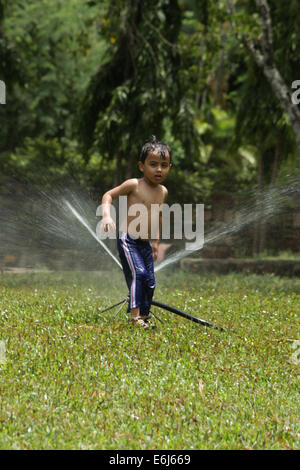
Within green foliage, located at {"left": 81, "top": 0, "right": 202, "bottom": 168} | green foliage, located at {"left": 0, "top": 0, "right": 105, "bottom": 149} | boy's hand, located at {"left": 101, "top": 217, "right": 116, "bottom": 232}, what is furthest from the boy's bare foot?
green foliage, located at {"left": 0, "top": 0, "right": 105, "bottom": 149}

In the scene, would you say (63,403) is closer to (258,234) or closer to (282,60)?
(282,60)

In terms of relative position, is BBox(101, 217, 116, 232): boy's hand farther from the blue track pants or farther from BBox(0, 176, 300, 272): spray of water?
BBox(0, 176, 300, 272): spray of water

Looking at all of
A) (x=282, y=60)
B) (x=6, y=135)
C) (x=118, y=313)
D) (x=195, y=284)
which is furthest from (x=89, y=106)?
(x=118, y=313)

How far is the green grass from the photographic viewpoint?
290cm

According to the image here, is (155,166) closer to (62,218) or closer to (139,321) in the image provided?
(139,321)

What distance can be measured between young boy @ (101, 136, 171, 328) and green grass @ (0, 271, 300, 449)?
31 centimetres

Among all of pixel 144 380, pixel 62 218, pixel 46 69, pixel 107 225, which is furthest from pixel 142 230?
pixel 46 69

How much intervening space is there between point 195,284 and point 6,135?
993 cm

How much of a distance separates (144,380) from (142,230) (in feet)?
6.55

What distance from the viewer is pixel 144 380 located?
3.71m

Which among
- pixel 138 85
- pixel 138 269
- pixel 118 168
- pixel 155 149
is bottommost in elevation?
pixel 138 269

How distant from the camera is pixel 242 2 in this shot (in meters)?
13.3

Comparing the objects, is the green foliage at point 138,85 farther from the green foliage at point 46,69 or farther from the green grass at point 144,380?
the green grass at point 144,380

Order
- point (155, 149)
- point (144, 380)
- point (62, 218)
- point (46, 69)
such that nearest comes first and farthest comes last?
1. point (144, 380)
2. point (155, 149)
3. point (62, 218)
4. point (46, 69)
